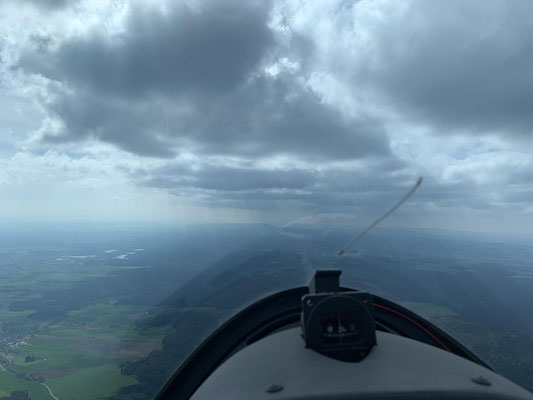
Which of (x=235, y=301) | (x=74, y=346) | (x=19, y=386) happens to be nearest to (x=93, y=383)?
(x=235, y=301)

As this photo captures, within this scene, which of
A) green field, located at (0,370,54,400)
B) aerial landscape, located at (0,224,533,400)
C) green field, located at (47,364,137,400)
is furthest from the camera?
green field, located at (0,370,54,400)

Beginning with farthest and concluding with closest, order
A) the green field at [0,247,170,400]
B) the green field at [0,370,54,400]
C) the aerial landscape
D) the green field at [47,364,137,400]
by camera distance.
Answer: the green field at [0,370,54,400], the green field at [0,247,170,400], the green field at [47,364,137,400], the aerial landscape

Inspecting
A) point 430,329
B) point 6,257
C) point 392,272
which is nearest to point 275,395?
point 430,329

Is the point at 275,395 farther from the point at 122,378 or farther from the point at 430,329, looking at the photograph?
the point at 122,378

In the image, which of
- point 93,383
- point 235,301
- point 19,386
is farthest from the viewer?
point 19,386

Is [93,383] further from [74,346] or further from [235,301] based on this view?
[74,346]

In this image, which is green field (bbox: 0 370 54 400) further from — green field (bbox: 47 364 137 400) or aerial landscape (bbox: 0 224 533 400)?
green field (bbox: 47 364 137 400)

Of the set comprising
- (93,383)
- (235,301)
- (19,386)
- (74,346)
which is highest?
(235,301)

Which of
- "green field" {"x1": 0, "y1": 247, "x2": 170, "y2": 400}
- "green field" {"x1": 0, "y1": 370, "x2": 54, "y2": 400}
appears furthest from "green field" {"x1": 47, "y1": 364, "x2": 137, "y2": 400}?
"green field" {"x1": 0, "y1": 370, "x2": 54, "y2": 400}
